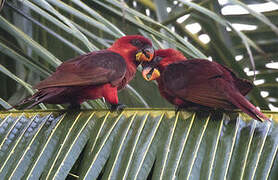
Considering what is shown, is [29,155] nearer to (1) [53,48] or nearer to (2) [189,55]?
(2) [189,55]

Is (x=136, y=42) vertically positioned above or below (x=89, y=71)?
above

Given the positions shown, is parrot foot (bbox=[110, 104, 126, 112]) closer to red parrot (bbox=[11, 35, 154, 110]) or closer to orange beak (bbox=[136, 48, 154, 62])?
red parrot (bbox=[11, 35, 154, 110])

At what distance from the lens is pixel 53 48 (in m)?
2.54

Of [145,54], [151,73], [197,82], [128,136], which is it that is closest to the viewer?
[128,136]

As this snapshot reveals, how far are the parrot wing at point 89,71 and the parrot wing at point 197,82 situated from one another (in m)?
0.19

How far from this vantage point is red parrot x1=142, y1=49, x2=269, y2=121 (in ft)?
5.86

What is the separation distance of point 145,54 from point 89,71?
1.16ft

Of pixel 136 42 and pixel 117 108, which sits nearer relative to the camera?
pixel 117 108

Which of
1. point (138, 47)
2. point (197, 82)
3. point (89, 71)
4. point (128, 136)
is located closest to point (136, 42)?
point (138, 47)

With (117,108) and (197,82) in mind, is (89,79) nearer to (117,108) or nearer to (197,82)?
(117,108)

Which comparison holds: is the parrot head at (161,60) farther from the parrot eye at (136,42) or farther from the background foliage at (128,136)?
the background foliage at (128,136)

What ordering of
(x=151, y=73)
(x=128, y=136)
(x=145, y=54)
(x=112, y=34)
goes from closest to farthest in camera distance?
(x=128, y=136), (x=112, y=34), (x=151, y=73), (x=145, y=54)

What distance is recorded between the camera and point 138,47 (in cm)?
231

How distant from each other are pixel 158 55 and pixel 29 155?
81 centimetres
